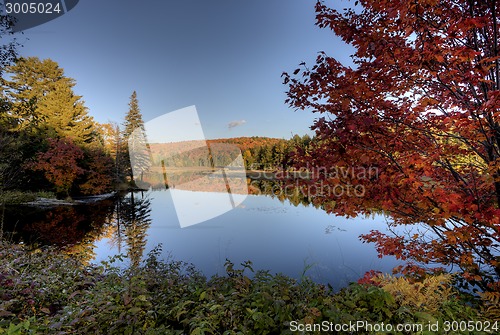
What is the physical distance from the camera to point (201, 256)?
880 centimetres

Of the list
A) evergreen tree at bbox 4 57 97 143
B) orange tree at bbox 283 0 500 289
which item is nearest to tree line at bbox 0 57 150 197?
evergreen tree at bbox 4 57 97 143

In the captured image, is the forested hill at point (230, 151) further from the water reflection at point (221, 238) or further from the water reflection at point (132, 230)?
the water reflection at point (221, 238)

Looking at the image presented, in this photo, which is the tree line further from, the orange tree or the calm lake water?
the orange tree

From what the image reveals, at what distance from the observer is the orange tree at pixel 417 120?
8.47ft

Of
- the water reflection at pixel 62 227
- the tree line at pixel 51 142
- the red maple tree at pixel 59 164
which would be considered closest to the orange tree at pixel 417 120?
the water reflection at pixel 62 227

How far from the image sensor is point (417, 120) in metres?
3.55

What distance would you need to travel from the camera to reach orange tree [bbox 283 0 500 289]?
102 inches

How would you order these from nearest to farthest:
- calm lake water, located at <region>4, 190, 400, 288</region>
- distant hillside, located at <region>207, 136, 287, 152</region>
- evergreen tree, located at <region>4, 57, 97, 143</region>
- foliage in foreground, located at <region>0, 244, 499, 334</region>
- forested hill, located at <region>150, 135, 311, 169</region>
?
foliage in foreground, located at <region>0, 244, 499, 334</region>, calm lake water, located at <region>4, 190, 400, 288</region>, evergreen tree, located at <region>4, 57, 97, 143</region>, forested hill, located at <region>150, 135, 311, 169</region>, distant hillside, located at <region>207, 136, 287, 152</region>

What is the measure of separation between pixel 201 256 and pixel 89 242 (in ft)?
15.6

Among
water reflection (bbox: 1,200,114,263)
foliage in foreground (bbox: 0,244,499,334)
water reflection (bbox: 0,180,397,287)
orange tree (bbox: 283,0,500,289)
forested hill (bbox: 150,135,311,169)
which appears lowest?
water reflection (bbox: 0,180,397,287)

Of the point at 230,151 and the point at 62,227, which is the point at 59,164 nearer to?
the point at 62,227

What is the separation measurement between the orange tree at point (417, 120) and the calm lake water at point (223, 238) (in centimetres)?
321

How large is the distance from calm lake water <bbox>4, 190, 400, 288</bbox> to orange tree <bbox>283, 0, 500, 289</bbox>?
3213mm

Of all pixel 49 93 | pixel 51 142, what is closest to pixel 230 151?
pixel 49 93
